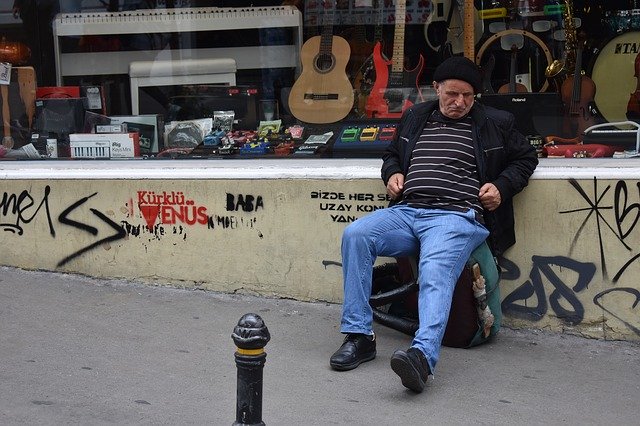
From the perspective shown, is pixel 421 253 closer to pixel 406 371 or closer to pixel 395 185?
pixel 395 185

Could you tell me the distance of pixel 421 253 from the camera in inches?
199

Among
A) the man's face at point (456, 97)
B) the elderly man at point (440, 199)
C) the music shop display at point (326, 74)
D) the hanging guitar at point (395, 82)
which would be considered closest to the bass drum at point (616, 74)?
the music shop display at point (326, 74)

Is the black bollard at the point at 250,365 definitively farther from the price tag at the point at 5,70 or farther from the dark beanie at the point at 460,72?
the price tag at the point at 5,70

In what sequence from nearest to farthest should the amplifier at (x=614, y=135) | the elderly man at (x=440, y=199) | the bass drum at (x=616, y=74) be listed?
the elderly man at (x=440, y=199), the amplifier at (x=614, y=135), the bass drum at (x=616, y=74)

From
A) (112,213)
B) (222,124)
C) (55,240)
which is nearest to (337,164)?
(222,124)

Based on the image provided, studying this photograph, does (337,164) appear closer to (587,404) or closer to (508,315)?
(508,315)

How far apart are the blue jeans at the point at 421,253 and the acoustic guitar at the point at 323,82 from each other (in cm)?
146

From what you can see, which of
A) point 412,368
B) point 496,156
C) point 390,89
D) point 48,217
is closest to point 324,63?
point 390,89

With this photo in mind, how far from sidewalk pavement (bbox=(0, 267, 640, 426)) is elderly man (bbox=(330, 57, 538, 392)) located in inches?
12.6

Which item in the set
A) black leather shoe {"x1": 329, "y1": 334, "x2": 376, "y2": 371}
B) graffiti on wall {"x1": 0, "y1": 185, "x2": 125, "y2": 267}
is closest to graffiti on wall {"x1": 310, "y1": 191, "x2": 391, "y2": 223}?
black leather shoe {"x1": 329, "y1": 334, "x2": 376, "y2": 371}

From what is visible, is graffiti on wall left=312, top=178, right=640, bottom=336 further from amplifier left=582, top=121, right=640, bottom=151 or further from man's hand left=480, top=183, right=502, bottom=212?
amplifier left=582, top=121, right=640, bottom=151

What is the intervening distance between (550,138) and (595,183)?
2.48 feet

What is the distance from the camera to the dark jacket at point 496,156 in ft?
17.5

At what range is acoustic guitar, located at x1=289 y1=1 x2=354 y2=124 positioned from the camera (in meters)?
6.62
